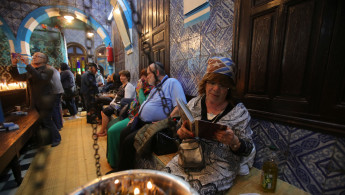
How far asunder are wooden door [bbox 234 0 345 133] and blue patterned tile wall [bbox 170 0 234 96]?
187 mm

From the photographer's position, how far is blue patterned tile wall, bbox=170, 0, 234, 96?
6.17 ft

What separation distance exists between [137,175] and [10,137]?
7.67 ft

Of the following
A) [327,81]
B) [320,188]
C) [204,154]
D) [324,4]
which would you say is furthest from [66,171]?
[324,4]

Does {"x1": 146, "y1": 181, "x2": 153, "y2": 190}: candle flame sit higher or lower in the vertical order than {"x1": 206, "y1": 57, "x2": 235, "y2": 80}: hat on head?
lower

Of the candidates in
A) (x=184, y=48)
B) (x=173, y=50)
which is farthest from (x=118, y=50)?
(x=184, y=48)

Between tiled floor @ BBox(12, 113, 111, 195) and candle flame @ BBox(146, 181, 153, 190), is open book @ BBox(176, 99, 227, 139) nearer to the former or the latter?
candle flame @ BBox(146, 181, 153, 190)

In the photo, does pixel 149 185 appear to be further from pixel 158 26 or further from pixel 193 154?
pixel 158 26

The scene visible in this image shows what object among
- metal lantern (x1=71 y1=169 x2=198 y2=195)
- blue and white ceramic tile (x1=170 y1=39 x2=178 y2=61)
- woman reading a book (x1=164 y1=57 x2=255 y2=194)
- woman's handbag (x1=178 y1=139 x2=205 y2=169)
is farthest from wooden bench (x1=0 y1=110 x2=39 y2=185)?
blue and white ceramic tile (x1=170 y1=39 x2=178 y2=61)

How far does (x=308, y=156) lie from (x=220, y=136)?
883 millimetres

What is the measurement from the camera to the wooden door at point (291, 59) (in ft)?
3.80

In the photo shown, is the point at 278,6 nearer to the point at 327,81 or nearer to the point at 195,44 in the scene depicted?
the point at 327,81

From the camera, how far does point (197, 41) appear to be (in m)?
2.33

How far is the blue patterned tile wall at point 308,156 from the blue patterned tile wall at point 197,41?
1.04m

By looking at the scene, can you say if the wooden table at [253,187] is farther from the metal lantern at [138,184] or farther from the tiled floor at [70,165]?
the tiled floor at [70,165]
